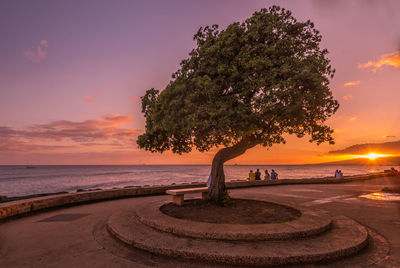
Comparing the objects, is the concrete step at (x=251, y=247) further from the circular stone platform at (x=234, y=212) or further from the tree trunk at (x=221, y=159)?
the tree trunk at (x=221, y=159)

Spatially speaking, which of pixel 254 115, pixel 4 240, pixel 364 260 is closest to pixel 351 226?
pixel 364 260

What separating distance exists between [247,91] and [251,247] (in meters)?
4.88

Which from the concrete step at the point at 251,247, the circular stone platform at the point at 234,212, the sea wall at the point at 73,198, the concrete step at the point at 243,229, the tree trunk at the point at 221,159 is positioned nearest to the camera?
the concrete step at the point at 251,247

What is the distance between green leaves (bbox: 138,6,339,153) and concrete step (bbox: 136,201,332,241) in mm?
3004

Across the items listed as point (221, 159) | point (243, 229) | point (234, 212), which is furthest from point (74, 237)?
point (221, 159)

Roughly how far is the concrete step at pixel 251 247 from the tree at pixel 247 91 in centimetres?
349

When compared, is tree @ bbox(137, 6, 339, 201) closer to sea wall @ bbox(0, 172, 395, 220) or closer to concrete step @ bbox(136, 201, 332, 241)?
concrete step @ bbox(136, 201, 332, 241)

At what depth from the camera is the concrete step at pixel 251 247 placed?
15.5 ft

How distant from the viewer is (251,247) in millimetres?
5238

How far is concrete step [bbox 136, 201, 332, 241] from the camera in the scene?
572cm

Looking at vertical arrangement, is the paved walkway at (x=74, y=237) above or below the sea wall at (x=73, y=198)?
below

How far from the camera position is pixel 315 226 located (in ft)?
20.8

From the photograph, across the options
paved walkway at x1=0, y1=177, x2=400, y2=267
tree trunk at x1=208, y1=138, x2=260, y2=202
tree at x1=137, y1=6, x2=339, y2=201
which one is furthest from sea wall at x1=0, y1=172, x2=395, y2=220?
tree trunk at x1=208, y1=138, x2=260, y2=202

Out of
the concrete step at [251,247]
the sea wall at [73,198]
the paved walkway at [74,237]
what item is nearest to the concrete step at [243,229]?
the concrete step at [251,247]
